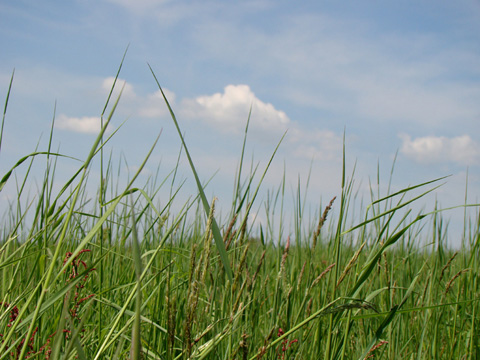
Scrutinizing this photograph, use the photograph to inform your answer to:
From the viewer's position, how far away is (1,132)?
1397 millimetres

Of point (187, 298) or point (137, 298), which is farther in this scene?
point (187, 298)

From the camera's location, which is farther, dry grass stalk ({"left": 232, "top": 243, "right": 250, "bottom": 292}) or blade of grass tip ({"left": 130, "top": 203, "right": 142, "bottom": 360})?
dry grass stalk ({"left": 232, "top": 243, "right": 250, "bottom": 292})

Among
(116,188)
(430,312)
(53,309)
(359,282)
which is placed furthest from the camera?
(116,188)

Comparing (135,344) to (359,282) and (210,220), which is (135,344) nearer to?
(210,220)

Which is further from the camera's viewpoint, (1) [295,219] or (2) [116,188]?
(2) [116,188]

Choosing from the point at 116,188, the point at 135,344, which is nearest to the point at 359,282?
the point at 135,344

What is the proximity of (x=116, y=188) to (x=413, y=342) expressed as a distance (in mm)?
1931

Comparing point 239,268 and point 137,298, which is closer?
point 137,298

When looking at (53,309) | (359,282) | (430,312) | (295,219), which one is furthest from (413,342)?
(53,309)

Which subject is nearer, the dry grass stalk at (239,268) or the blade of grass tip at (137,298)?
the blade of grass tip at (137,298)

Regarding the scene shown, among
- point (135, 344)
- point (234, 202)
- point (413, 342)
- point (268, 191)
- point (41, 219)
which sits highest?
point (268, 191)

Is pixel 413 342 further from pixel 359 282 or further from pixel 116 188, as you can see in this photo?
pixel 116 188

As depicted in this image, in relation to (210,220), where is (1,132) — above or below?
above

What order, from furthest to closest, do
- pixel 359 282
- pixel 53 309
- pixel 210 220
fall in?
pixel 53 309 → pixel 359 282 → pixel 210 220
